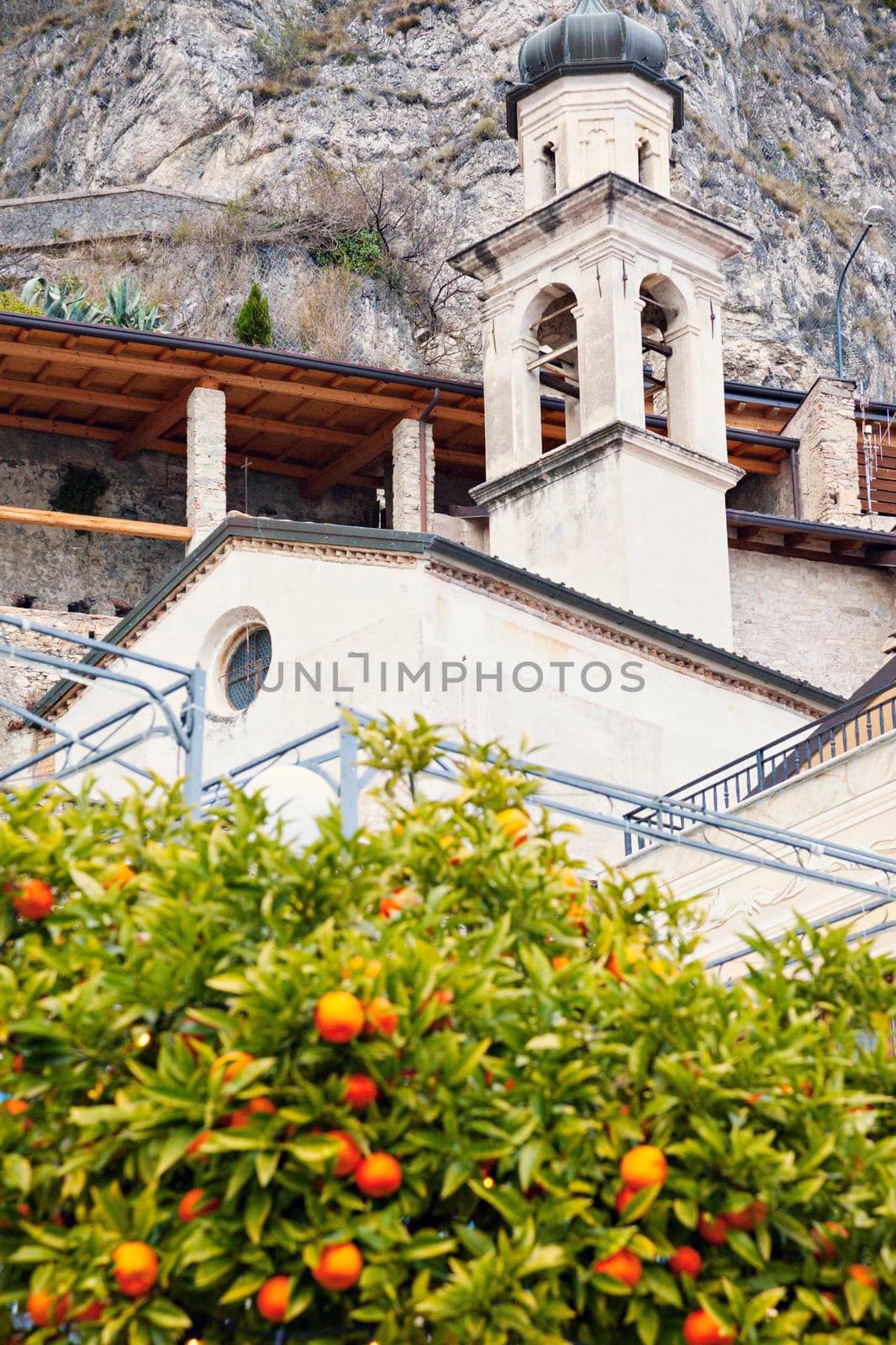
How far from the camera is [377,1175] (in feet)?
17.7

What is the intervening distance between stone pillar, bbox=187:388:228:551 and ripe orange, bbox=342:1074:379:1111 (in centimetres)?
1976

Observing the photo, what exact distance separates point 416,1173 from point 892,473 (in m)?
26.4

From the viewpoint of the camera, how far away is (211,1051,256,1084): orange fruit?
5.32 metres

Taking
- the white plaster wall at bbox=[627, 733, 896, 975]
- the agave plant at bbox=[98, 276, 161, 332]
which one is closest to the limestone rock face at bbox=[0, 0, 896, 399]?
the agave plant at bbox=[98, 276, 161, 332]

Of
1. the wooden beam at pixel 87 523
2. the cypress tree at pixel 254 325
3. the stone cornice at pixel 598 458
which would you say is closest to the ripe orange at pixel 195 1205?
the stone cornice at pixel 598 458

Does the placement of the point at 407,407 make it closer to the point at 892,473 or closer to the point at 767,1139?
the point at 892,473

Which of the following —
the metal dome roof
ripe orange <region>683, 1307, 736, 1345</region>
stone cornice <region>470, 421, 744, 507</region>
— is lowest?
ripe orange <region>683, 1307, 736, 1345</region>

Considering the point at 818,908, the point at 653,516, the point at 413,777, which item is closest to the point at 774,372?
the point at 653,516

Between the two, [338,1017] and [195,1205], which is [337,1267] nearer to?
[195,1205]

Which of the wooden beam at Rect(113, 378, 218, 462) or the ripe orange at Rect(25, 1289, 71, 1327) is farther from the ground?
the wooden beam at Rect(113, 378, 218, 462)

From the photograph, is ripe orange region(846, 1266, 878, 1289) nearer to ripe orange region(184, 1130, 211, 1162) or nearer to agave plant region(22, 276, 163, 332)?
ripe orange region(184, 1130, 211, 1162)

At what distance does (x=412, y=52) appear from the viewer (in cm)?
4253

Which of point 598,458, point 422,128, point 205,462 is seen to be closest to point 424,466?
point 205,462

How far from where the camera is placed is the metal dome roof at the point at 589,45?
84.8 feet
